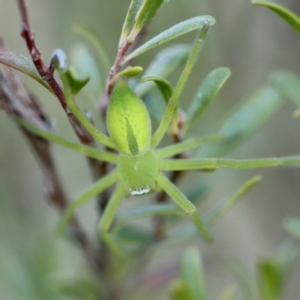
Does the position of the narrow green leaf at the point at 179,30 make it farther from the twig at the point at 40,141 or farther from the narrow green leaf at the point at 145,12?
the twig at the point at 40,141

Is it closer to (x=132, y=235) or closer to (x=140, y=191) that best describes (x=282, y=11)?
(x=140, y=191)

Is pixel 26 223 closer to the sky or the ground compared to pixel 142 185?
closer to the sky

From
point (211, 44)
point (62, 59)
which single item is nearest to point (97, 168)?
point (62, 59)

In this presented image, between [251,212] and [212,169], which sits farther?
[251,212]

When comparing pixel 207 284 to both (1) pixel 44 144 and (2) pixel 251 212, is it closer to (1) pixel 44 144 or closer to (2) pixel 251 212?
(2) pixel 251 212

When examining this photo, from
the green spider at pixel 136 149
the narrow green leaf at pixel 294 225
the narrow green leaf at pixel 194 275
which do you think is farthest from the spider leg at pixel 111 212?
the narrow green leaf at pixel 294 225

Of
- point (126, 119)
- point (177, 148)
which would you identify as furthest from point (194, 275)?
point (126, 119)
